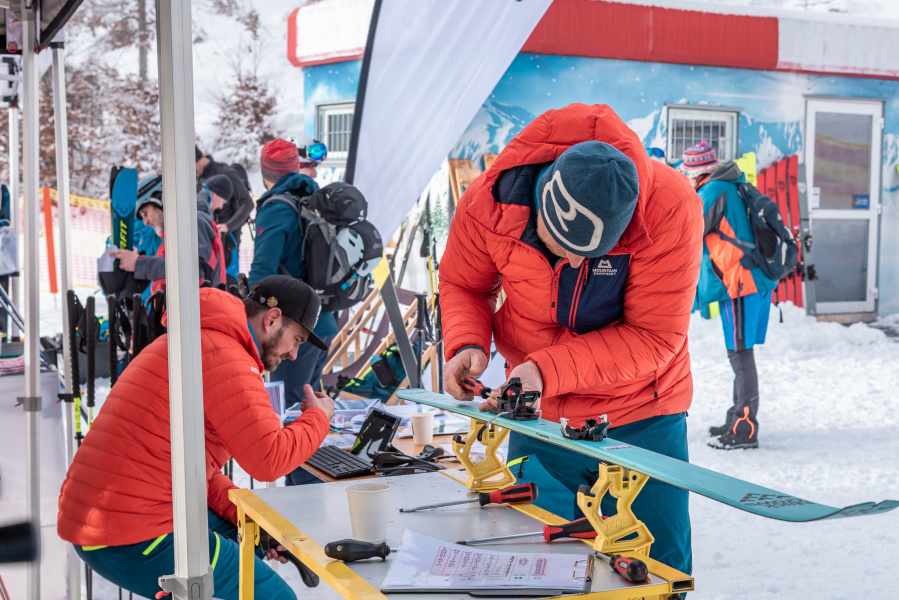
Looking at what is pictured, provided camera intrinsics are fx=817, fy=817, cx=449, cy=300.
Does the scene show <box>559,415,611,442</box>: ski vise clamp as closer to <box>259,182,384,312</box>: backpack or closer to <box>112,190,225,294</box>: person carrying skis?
<box>259,182,384,312</box>: backpack

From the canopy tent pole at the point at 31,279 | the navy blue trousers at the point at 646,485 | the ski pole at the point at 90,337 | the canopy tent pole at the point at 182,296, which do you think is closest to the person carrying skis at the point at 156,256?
the ski pole at the point at 90,337

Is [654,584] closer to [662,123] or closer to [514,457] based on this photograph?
[514,457]

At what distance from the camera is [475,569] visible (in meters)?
1.41

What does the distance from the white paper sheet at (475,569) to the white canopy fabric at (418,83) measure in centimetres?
311

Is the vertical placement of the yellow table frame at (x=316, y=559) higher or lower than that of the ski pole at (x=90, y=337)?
lower

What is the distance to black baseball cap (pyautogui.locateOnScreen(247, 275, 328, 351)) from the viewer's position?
7.64ft

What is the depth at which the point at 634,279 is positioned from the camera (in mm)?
1895

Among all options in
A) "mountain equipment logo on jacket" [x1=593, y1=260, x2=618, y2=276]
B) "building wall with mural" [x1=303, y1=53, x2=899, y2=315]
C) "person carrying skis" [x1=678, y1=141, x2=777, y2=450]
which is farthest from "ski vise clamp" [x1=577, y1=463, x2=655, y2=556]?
"building wall with mural" [x1=303, y1=53, x2=899, y2=315]

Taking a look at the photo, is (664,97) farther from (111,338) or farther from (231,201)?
(111,338)

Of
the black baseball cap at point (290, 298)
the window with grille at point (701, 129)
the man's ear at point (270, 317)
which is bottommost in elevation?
the man's ear at point (270, 317)

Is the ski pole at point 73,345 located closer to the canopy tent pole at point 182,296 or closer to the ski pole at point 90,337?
the ski pole at point 90,337

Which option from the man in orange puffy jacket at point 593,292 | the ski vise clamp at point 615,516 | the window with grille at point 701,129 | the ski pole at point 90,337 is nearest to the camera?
the ski vise clamp at point 615,516

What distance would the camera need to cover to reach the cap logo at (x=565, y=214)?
5.39ft

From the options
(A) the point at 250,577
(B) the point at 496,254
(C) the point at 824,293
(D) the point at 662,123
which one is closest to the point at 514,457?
(B) the point at 496,254
